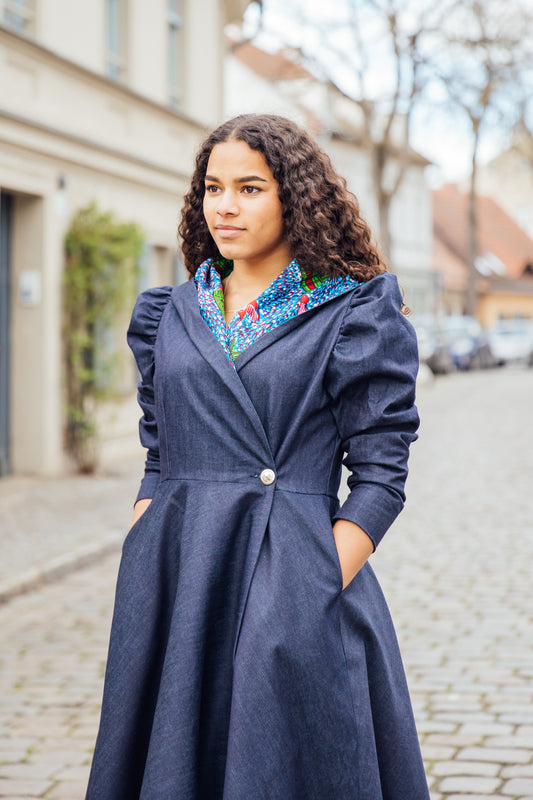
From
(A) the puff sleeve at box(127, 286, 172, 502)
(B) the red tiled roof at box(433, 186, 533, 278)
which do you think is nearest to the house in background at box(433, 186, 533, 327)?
(B) the red tiled roof at box(433, 186, 533, 278)

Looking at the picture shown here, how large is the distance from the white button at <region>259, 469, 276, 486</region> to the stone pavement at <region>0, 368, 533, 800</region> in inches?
71.3

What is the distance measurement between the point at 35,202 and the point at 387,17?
14.8 m

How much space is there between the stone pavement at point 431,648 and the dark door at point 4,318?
1.20 metres

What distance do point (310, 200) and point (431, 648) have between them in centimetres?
344

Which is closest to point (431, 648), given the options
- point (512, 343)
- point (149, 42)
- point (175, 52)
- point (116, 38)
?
point (116, 38)

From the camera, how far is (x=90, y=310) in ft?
38.1

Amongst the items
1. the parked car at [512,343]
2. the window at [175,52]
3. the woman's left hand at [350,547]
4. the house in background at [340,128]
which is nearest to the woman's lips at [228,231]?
the woman's left hand at [350,547]

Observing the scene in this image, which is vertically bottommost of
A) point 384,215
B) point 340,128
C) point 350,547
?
point 350,547

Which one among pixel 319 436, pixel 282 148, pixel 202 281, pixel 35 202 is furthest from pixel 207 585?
pixel 35 202

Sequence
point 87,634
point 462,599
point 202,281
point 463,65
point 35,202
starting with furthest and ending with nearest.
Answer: point 463,65, point 35,202, point 462,599, point 87,634, point 202,281

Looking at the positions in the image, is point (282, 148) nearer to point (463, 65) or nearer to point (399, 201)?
point (463, 65)

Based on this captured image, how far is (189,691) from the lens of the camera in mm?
2244

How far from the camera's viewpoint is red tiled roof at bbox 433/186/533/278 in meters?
54.0

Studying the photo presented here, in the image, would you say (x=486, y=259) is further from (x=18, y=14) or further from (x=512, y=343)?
(x=18, y=14)
